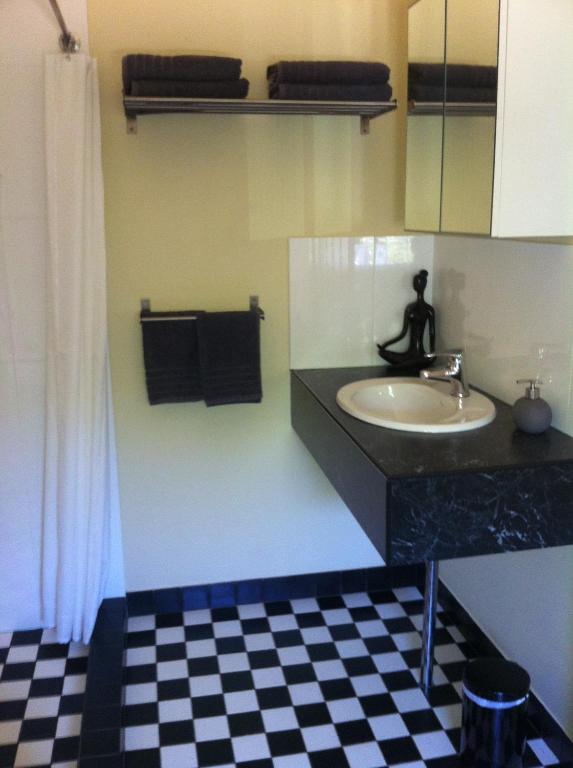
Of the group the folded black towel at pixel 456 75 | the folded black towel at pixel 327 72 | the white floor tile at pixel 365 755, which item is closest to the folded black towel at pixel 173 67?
the folded black towel at pixel 327 72

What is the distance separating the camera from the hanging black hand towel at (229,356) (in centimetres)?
242

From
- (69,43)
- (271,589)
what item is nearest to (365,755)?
(271,589)

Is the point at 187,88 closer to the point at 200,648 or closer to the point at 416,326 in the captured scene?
the point at 416,326

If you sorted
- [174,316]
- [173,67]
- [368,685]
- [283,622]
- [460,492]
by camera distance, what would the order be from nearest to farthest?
[460,492], [173,67], [368,685], [174,316], [283,622]

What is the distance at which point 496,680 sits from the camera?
6.29ft

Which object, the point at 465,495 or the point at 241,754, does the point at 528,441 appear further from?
the point at 241,754

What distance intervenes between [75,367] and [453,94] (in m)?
1.39

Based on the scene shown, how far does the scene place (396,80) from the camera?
2473 millimetres

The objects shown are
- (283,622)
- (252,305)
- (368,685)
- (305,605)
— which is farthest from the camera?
(305,605)

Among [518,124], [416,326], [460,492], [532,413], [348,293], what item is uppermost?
[518,124]

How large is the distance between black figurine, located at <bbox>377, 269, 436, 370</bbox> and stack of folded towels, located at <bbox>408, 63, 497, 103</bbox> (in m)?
0.63

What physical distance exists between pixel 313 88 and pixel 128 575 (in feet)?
5.83

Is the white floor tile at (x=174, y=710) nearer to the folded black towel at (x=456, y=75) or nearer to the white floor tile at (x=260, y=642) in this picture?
the white floor tile at (x=260, y=642)

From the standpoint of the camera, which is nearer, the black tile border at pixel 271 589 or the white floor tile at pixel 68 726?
the white floor tile at pixel 68 726
